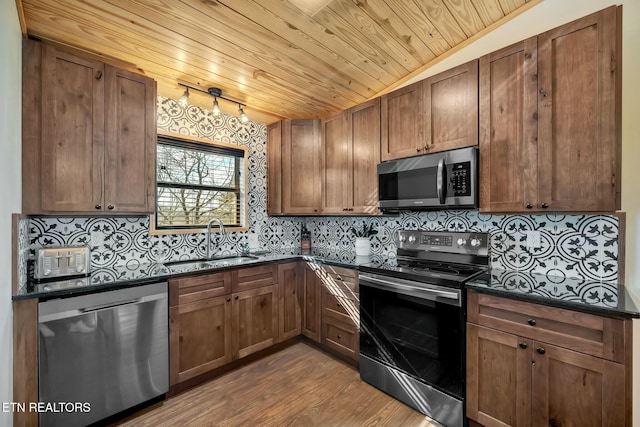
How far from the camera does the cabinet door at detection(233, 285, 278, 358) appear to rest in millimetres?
2449

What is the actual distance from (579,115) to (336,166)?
1.86 meters

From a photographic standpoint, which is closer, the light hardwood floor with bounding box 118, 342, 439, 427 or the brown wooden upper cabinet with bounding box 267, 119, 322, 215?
the light hardwood floor with bounding box 118, 342, 439, 427

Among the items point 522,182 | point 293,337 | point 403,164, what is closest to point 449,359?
point 522,182

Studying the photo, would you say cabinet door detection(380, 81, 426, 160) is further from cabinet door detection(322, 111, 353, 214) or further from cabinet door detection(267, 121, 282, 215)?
cabinet door detection(267, 121, 282, 215)

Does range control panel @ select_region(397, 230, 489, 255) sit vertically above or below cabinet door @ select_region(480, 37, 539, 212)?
below

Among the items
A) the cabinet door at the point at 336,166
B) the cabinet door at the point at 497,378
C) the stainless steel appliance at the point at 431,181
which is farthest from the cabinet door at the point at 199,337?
the cabinet door at the point at 497,378

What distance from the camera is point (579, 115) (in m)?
1.56

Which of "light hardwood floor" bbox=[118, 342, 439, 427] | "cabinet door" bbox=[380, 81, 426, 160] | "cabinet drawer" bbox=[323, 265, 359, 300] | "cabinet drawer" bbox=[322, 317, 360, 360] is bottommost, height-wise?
"light hardwood floor" bbox=[118, 342, 439, 427]

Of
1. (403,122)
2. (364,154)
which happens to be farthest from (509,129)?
(364,154)

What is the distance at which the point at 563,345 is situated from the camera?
140 cm

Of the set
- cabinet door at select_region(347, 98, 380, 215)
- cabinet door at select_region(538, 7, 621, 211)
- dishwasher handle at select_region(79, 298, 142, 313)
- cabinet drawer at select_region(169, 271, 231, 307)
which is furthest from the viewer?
cabinet door at select_region(347, 98, 380, 215)

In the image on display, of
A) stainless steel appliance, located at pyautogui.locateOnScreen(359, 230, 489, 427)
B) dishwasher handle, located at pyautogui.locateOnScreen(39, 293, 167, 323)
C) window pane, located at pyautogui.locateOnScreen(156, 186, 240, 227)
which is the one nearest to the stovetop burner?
stainless steel appliance, located at pyautogui.locateOnScreen(359, 230, 489, 427)

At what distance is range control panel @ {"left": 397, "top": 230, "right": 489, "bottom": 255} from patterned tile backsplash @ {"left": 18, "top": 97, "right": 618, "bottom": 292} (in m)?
0.09

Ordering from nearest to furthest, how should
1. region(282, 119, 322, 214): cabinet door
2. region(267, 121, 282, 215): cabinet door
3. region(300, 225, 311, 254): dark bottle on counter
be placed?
region(282, 119, 322, 214): cabinet door → region(267, 121, 282, 215): cabinet door → region(300, 225, 311, 254): dark bottle on counter
